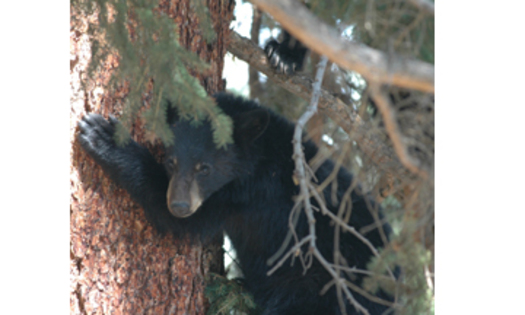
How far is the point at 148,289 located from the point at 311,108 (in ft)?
5.09

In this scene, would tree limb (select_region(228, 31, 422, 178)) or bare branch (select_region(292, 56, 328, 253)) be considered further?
tree limb (select_region(228, 31, 422, 178))

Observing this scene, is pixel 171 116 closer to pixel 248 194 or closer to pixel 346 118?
pixel 248 194

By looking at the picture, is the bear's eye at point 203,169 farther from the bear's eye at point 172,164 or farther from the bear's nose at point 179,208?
the bear's nose at point 179,208

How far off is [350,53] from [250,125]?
1502 mm

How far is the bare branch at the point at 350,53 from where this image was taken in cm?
151

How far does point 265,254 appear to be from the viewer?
3.25 metres

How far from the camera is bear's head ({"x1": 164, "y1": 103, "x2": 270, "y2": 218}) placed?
273cm

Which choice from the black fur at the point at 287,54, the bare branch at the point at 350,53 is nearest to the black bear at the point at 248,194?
the black fur at the point at 287,54

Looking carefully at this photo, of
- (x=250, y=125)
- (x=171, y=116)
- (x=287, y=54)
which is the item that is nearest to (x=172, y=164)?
(x=171, y=116)

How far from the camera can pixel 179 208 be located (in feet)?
8.67

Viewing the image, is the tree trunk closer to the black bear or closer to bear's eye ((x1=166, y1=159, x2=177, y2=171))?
the black bear

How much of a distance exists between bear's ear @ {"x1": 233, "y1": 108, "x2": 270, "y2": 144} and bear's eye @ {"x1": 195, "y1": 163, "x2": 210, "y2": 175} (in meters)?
0.28

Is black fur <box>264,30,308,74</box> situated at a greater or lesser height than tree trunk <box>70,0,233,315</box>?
greater

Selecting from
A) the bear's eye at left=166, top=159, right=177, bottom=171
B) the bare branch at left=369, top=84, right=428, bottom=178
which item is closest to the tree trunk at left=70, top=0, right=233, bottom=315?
the bear's eye at left=166, top=159, right=177, bottom=171
